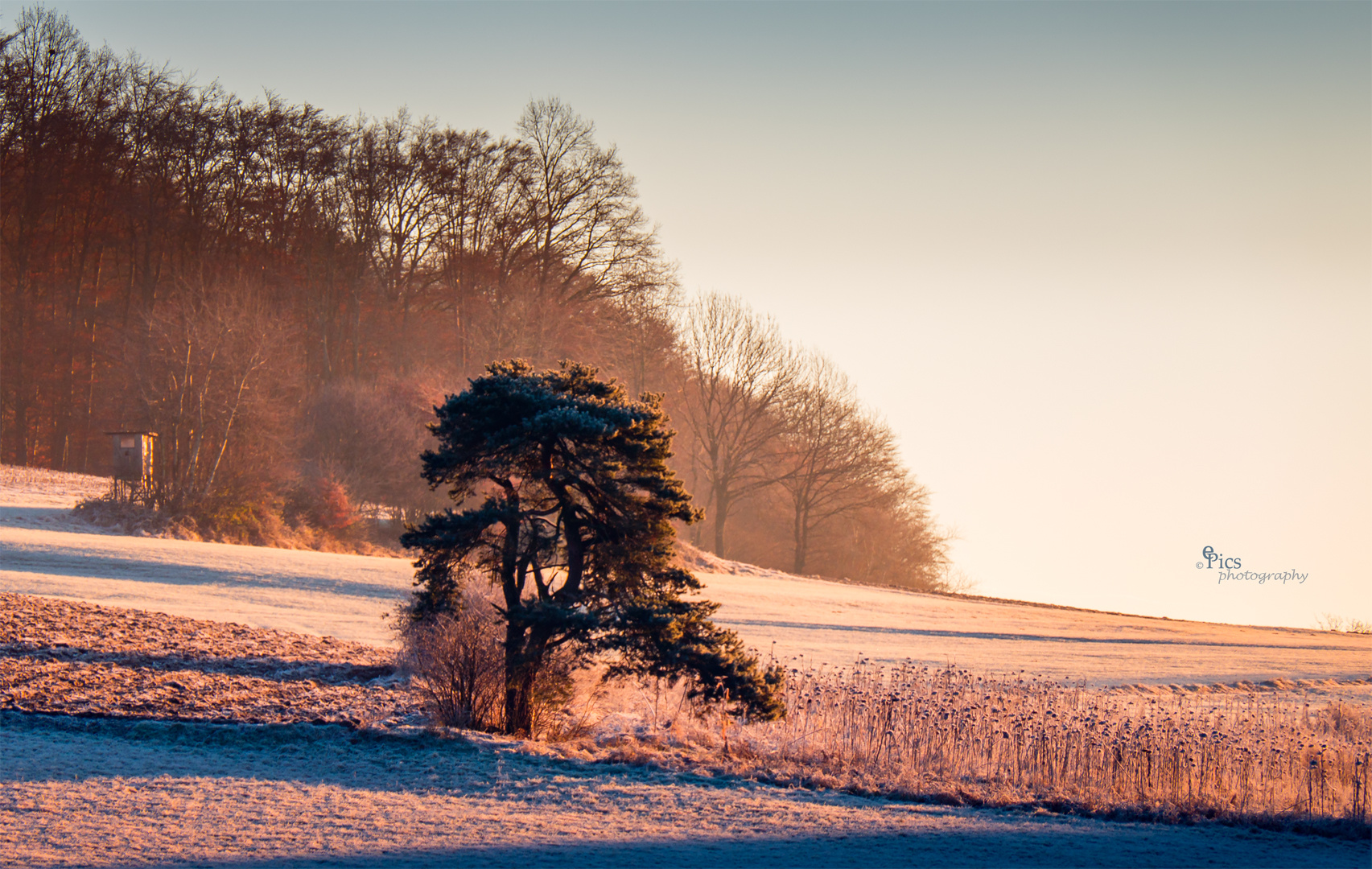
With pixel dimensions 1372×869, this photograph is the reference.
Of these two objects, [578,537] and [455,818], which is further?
[578,537]

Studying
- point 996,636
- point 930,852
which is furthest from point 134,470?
point 930,852

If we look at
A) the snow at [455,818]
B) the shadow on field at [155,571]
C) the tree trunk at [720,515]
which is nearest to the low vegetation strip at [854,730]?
the snow at [455,818]

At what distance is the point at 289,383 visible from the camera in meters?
35.4

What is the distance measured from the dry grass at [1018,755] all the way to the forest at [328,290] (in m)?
24.6

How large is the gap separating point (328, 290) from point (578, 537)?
3771 cm

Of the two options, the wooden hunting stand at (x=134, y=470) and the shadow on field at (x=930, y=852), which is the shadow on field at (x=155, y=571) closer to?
the wooden hunting stand at (x=134, y=470)

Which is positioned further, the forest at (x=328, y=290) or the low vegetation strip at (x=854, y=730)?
the forest at (x=328, y=290)

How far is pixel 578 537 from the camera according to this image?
33.8 feet

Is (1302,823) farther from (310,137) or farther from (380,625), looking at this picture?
(310,137)

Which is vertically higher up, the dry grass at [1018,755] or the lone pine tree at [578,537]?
the lone pine tree at [578,537]

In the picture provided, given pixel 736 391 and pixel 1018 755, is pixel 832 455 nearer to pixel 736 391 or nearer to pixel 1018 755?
pixel 736 391

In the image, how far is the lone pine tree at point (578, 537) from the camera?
9.52 m

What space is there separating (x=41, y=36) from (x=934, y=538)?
45.5 meters

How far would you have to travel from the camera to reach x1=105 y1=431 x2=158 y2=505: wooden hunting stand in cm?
2855
